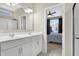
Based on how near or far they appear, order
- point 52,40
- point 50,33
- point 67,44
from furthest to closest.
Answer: point 50,33, point 52,40, point 67,44

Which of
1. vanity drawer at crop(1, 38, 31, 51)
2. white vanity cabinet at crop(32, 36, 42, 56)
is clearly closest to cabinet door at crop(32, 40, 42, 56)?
white vanity cabinet at crop(32, 36, 42, 56)

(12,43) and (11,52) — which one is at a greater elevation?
(12,43)

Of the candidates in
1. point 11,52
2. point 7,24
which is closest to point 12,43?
point 11,52

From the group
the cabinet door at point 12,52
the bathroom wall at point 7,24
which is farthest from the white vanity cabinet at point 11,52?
the bathroom wall at point 7,24

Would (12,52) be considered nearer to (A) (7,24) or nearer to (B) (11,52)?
(B) (11,52)

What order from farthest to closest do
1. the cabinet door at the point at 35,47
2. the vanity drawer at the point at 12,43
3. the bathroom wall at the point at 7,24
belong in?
the cabinet door at the point at 35,47, the bathroom wall at the point at 7,24, the vanity drawer at the point at 12,43

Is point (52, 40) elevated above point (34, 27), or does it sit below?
below

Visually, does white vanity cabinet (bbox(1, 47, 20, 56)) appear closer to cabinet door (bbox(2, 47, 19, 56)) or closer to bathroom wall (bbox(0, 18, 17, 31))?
cabinet door (bbox(2, 47, 19, 56))

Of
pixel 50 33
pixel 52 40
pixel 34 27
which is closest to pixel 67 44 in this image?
pixel 34 27

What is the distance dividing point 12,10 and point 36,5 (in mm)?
960

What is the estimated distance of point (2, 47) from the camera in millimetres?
1337

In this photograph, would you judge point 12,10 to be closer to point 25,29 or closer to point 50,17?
→ point 25,29

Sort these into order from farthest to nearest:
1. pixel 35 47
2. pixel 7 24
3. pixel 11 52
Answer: pixel 35 47 < pixel 7 24 < pixel 11 52

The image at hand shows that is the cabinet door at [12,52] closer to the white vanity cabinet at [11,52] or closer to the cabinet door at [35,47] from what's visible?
the white vanity cabinet at [11,52]
